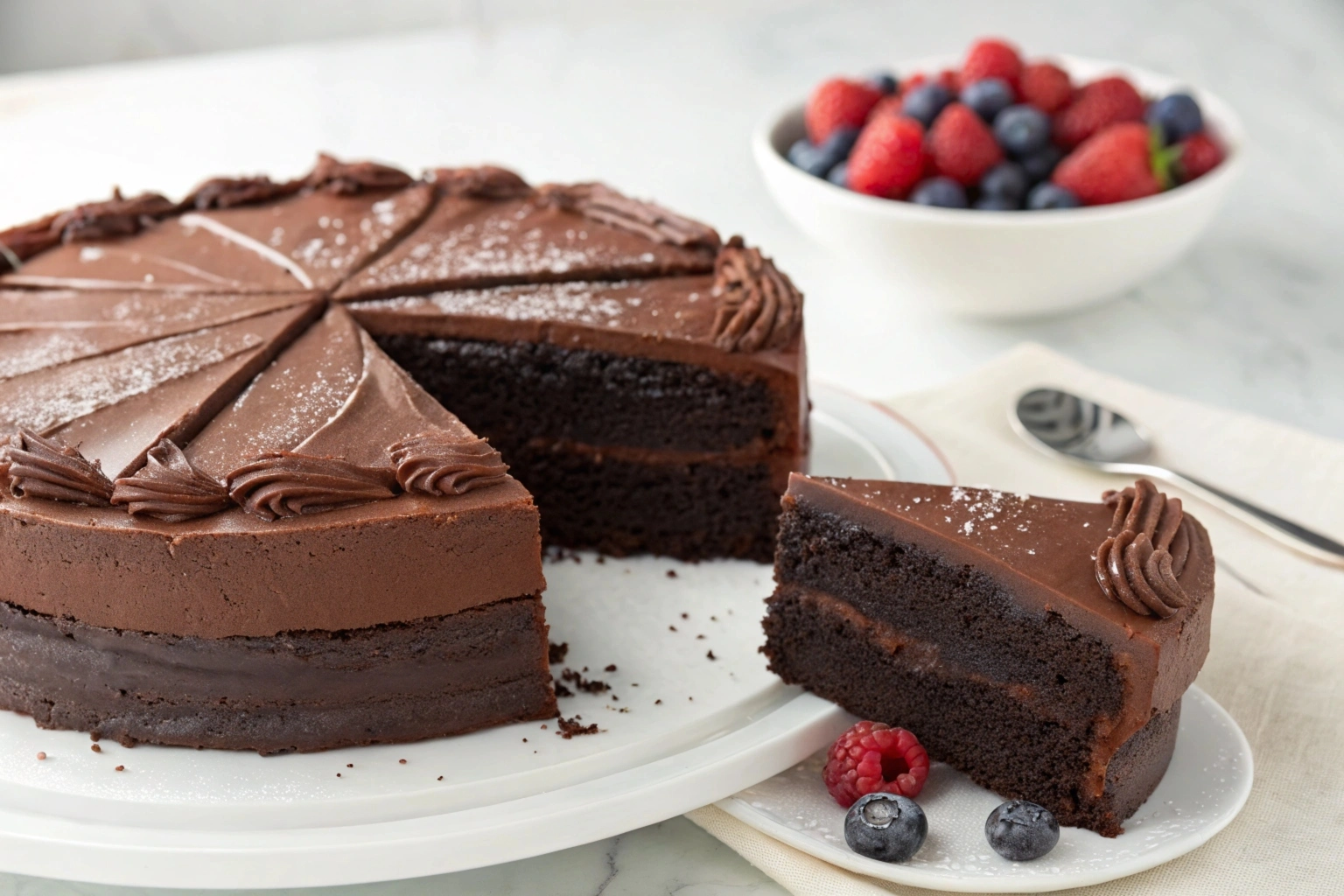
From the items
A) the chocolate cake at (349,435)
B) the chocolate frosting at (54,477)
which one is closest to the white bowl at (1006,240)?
the chocolate cake at (349,435)

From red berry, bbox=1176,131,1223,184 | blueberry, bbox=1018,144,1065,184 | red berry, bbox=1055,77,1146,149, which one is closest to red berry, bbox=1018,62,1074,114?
red berry, bbox=1055,77,1146,149

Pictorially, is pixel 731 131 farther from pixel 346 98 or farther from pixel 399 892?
pixel 399 892

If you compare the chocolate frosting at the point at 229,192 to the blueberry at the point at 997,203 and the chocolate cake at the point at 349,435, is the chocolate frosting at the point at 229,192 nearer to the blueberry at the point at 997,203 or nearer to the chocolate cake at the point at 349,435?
the chocolate cake at the point at 349,435

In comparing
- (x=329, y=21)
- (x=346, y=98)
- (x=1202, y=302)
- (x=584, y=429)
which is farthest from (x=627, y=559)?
(x=329, y=21)

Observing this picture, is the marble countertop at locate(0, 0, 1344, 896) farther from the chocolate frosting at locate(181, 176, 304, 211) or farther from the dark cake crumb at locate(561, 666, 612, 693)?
the dark cake crumb at locate(561, 666, 612, 693)

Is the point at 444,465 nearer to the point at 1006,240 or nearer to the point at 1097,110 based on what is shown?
the point at 1006,240
